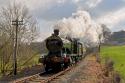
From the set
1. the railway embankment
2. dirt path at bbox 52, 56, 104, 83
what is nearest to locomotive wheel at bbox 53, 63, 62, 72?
dirt path at bbox 52, 56, 104, 83

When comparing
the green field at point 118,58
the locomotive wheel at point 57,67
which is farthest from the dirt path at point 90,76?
the green field at point 118,58

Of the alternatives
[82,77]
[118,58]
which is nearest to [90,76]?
[82,77]

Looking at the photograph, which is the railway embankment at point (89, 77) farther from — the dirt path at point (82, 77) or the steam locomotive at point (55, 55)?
the steam locomotive at point (55, 55)

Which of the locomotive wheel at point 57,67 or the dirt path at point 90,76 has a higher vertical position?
the locomotive wheel at point 57,67

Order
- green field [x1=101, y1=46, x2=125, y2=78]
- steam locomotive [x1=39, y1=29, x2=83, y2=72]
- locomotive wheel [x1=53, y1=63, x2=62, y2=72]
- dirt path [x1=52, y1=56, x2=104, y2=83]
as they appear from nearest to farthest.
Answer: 1. dirt path [x1=52, y1=56, x2=104, y2=83]
2. steam locomotive [x1=39, y1=29, x2=83, y2=72]
3. locomotive wheel [x1=53, y1=63, x2=62, y2=72]
4. green field [x1=101, y1=46, x2=125, y2=78]

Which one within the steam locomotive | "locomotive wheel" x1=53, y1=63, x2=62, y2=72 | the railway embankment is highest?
the steam locomotive

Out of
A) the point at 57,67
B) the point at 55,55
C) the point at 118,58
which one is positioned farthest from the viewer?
the point at 118,58

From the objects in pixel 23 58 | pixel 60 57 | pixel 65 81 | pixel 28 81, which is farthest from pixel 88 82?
pixel 23 58

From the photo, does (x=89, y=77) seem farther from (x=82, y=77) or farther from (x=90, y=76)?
(x=90, y=76)

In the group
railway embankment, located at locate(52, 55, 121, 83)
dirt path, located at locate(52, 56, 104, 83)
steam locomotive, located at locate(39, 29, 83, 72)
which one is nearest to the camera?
railway embankment, located at locate(52, 55, 121, 83)

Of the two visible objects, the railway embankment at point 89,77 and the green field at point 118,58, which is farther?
the green field at point 118,58

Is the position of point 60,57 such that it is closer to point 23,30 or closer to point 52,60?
point 52,60

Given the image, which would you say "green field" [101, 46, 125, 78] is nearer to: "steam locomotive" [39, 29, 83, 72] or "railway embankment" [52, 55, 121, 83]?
"steam locomotive" [39, 29, 83, 72]

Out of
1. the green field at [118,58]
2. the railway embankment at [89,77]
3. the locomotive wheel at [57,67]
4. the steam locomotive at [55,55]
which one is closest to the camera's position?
the railway embankment at [89,77]
